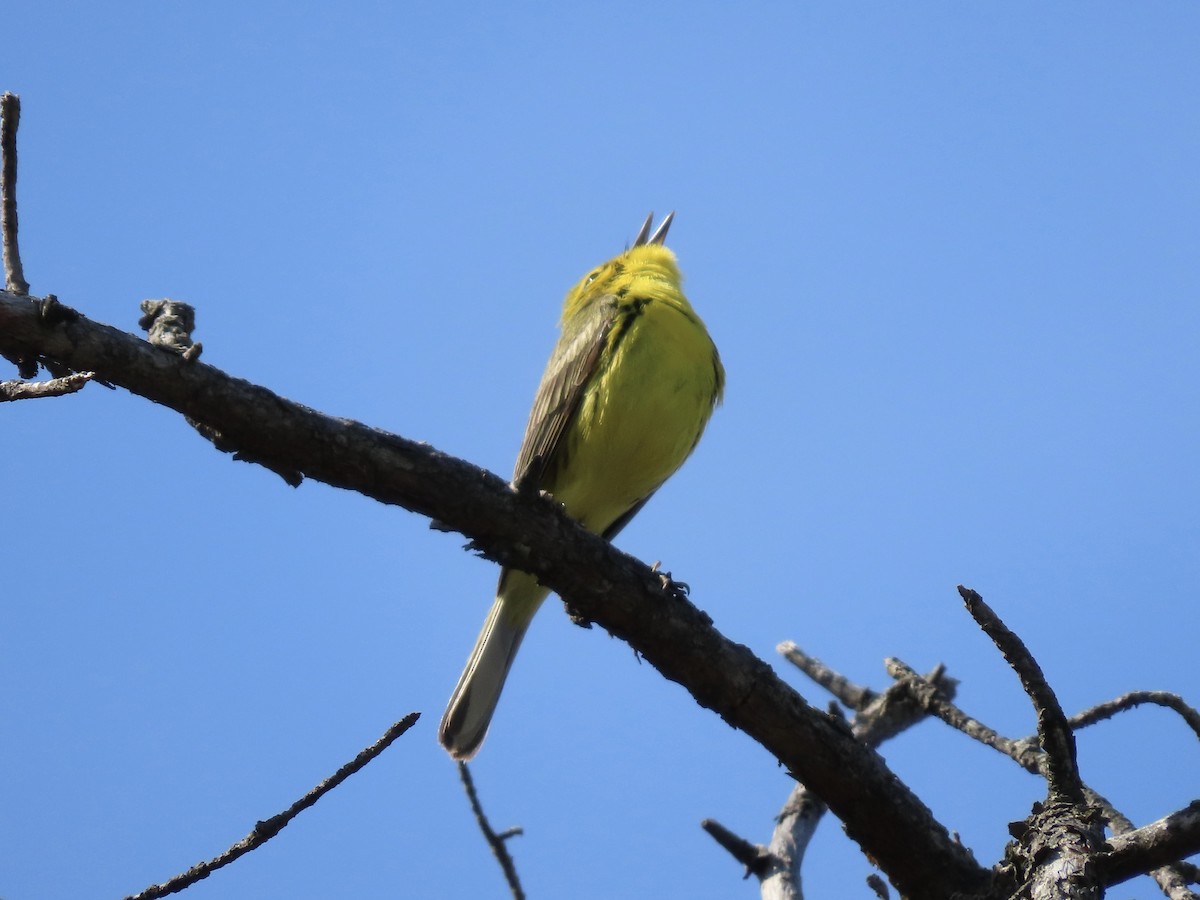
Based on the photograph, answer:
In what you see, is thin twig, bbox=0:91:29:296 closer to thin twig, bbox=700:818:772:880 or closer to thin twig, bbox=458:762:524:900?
thin twig, bbox=458:762:524:900

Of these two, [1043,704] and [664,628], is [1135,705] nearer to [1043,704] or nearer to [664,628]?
[1043,704]

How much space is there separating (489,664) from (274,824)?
120 inches

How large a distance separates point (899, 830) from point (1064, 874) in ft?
3.18

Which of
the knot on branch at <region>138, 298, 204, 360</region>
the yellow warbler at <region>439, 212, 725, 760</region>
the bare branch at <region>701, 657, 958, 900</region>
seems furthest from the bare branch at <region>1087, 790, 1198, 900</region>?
the knot on branch at <region>138, 298, 204, 360</region>

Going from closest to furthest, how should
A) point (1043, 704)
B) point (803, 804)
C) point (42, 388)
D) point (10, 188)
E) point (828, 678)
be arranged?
point (42, 388)
point (1043, 704)
point (10, 188)
point (803, 804)
point (828, 678)

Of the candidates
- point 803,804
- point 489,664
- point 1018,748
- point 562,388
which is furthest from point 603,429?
point 1018,748

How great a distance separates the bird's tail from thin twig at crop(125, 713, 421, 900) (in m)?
2.73

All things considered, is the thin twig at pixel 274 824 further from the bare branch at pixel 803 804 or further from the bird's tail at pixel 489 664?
the bird's tail at pixel 489 664

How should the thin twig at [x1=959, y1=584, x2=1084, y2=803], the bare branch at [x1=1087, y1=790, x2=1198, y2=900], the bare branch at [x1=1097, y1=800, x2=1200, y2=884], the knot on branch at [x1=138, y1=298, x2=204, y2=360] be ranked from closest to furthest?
the thin twig at [x1=959, y1=584, x2=1084, y2=803] < the bare branch at [x1=1097, y1=800, x2=1200, y2=884] < the bare branch at [x1=1087, y1=790, x2=1198, y2=900] < the knot on branch at [x1=138, y1=298, x2=204, y2=360]

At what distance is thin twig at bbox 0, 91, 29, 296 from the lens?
12.6ft

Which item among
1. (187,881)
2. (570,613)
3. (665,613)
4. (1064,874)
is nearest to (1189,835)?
(1064,874)

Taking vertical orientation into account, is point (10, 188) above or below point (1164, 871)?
above

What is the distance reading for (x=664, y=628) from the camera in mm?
4207

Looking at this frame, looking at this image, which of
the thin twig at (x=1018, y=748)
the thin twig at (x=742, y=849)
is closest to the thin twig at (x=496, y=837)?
the thin twig at (x=742, y=849)
